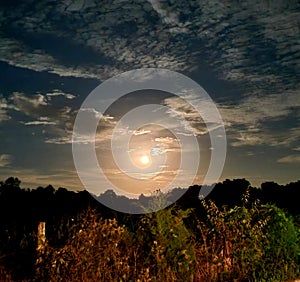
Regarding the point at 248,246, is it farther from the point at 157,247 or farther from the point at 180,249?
the point at 157,247

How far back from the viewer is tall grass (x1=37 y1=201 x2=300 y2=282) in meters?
8.51

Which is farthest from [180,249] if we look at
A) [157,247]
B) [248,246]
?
[248,246]

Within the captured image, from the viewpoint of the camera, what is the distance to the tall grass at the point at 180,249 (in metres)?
8.51

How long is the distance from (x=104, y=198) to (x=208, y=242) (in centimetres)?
548

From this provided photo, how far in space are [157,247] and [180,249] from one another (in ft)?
1.91

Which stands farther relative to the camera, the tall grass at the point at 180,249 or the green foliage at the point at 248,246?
the green foliage at the point at 248,246

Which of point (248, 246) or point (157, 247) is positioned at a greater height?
point (157, 247)

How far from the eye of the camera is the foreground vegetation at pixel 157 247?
28.1 feet

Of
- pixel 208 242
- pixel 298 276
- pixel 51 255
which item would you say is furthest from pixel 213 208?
pixel 51 255

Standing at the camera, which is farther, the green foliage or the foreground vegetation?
the green foliage

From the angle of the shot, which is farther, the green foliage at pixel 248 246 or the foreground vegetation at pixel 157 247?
the green foliage at pixel 248 246

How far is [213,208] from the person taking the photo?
1139 cm

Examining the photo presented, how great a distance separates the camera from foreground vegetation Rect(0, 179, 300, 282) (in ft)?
28.1

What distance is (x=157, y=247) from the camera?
30.6 ft
